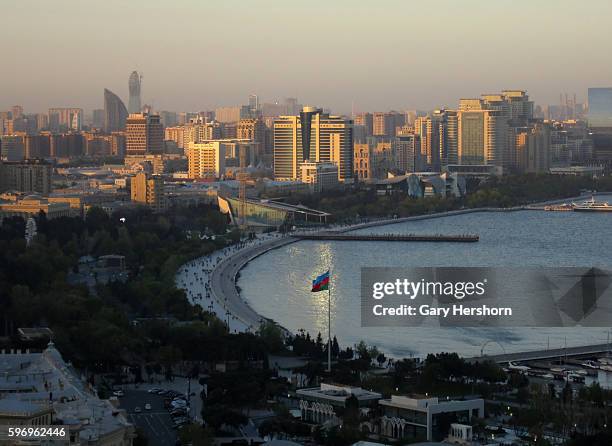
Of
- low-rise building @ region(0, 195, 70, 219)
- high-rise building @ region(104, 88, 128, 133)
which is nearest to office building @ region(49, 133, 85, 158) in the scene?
high-rise building @ region(104, 88, 128, 133)

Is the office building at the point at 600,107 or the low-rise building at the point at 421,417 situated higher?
the office building at the point at 600,107

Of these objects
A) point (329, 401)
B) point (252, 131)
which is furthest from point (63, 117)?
point (329, 401)

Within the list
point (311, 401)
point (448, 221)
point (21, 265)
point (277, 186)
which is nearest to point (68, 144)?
point (277, 186)

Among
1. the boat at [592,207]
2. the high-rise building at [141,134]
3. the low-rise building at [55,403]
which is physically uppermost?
the high-rise building at [141,134]

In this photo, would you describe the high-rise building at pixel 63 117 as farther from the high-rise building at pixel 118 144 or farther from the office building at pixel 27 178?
the office building at pixel 27 178

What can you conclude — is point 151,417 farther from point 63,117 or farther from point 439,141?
point 63,117

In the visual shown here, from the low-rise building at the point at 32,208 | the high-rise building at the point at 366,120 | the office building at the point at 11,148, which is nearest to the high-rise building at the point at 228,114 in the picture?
the high-rise building at the point at 366,120
